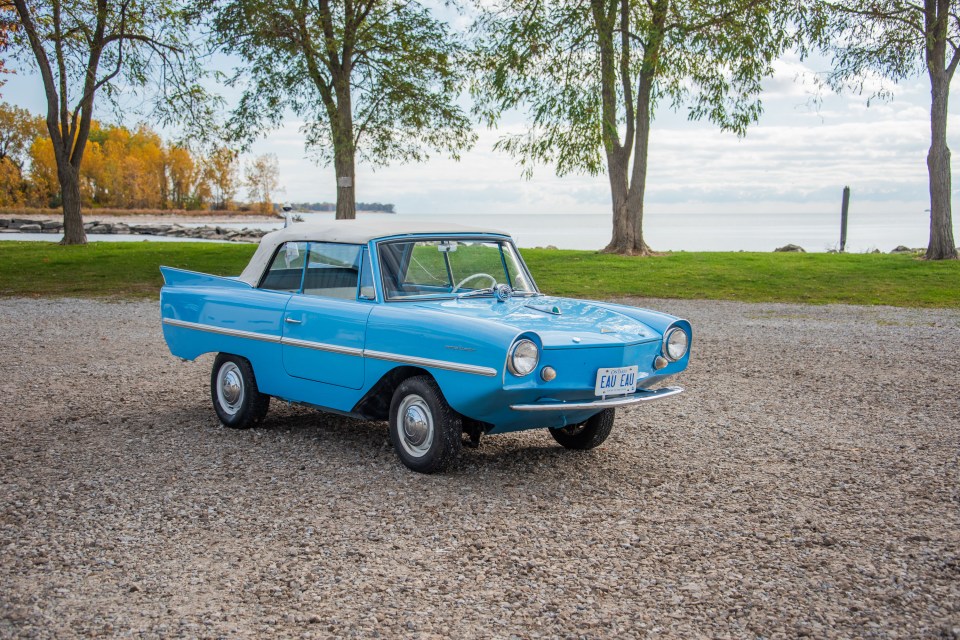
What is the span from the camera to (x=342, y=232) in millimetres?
6199

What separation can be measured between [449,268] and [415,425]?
4.12ft

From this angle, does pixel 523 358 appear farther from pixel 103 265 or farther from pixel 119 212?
pixel 119 212

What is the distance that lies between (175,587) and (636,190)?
68.4 ft

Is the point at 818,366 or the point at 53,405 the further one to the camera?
the point at 818,366

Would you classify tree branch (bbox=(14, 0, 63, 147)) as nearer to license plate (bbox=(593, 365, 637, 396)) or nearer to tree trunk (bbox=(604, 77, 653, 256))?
tree trunk (bbox=(604, 77, 653, 256))

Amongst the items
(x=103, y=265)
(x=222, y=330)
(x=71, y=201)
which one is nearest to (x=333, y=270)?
(x=222, y=330)

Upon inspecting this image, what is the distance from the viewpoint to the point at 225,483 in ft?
17.3

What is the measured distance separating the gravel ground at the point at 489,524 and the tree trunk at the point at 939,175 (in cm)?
1524

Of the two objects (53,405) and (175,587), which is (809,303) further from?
(175,587)

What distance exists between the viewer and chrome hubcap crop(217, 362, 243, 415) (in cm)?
667

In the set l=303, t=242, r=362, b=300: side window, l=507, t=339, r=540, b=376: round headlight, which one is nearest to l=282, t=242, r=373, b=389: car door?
l=303, t=242, r=362, b=300: side window

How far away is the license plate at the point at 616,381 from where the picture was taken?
5090mm

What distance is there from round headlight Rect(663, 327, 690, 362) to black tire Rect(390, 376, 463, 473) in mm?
1388

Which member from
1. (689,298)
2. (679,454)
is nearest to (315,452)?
(679,454)
